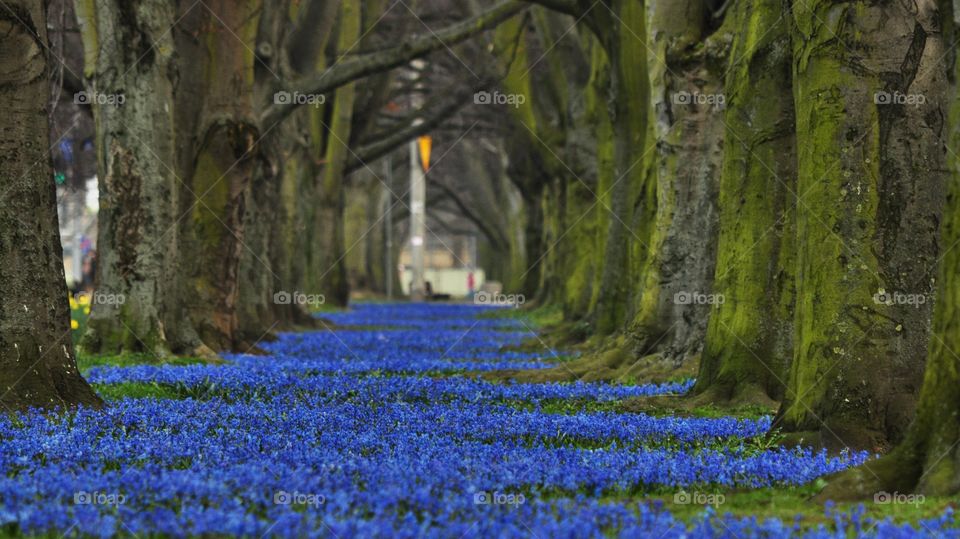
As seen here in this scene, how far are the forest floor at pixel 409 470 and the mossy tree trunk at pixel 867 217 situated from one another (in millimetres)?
506

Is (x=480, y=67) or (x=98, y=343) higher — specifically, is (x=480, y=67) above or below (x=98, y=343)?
above

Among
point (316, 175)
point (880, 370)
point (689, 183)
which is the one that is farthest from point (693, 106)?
point (316, 175)

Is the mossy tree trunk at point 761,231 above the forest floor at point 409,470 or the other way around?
above

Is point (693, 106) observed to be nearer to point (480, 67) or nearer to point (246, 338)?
point (246, 338)

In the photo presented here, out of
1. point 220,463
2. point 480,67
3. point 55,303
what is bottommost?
point 220,463

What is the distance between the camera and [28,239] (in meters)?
8.86

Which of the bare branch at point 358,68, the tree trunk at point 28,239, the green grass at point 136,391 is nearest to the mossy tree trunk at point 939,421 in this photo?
the tree trunk at point 28,239

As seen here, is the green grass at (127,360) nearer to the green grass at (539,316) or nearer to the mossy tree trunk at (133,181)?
the mossy tree trunk at (133,181)

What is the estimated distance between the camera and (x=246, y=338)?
1939cm

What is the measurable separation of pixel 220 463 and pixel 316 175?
2351 cm

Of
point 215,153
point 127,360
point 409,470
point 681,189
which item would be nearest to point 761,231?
point 681,189

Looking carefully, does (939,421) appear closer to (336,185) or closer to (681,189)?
(681,189)

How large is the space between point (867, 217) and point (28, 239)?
5.44 m

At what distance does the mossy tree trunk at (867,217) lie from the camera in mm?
8000
